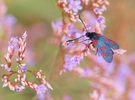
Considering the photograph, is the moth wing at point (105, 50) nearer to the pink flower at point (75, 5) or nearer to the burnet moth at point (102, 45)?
the burnet moth at point (102, 45)

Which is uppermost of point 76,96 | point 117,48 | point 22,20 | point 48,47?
point 22,20

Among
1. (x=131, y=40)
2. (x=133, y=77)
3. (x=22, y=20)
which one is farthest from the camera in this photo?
(x=131, y=40)

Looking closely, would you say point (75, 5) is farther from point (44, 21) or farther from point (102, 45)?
point (44, 21)

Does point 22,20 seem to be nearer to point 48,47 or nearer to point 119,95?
point 48,47

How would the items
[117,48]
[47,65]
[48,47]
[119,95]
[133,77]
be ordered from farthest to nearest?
[48,47]
[133,77]
[119,95]
[47,65]
[117,48]

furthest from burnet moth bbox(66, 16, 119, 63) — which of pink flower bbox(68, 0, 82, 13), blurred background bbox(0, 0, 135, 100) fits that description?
blurred background bbox(0, 0, 135, 100)

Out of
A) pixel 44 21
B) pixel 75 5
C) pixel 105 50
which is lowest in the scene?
pixel 105 50

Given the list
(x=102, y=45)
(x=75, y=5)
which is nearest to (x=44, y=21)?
(x=75, y=5)

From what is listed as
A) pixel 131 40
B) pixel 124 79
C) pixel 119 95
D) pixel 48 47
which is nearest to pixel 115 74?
pixel 124 79
